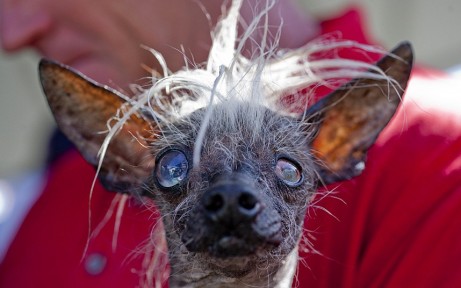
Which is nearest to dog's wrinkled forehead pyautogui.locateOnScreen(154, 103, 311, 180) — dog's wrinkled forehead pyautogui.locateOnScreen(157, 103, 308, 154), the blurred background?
dog's wrinkled forehead pyautogui.locateOnScreen(157, 103, 308, 154)

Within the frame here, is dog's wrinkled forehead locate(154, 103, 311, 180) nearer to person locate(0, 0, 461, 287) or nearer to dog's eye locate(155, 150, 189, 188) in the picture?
dog's eye locate(155, 150, 189, 188)

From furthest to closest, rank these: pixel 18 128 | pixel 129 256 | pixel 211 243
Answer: pixel 18 128
pixel 129 256
pixel 211 243

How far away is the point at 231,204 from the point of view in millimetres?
992

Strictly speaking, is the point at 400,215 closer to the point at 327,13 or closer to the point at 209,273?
the point at 209,273

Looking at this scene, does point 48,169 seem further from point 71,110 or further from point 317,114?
point 317,114

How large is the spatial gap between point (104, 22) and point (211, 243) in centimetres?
96

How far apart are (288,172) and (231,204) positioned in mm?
209

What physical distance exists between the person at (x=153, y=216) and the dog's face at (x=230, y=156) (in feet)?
0.33

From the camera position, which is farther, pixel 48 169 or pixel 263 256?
→ pixel 48 169

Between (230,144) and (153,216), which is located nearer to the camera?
(230,144)

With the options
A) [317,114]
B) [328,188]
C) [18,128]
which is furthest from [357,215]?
[18,128]

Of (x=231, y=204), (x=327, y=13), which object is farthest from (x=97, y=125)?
(x=327, y=13)

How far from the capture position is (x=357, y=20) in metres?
1.76

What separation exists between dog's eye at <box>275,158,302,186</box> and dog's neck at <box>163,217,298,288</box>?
130 mm
